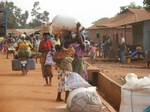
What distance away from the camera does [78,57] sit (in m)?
12.8

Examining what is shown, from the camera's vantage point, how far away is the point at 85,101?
10.5 meters

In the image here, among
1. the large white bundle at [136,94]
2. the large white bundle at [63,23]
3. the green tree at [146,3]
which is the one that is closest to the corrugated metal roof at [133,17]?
the green tree at [146,3]

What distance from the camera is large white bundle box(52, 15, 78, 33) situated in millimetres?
12156

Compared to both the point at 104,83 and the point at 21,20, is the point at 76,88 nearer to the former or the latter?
the point at 104,83

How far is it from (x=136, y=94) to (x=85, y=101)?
1966 millimetres

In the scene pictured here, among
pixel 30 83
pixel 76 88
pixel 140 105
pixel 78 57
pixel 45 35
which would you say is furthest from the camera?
pixel 30 83

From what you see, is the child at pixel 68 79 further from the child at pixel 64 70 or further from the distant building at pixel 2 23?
the distant building at pixel 2 23

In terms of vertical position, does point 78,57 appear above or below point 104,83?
above

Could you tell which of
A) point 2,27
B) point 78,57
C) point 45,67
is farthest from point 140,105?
point 2,27

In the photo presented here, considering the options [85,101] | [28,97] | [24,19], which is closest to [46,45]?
[28,97]

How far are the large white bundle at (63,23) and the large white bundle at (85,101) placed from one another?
2060 mm

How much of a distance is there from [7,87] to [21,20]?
106m

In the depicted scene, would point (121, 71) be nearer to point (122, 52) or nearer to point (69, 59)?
point (122, 52)

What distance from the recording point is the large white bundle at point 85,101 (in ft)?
34.2
